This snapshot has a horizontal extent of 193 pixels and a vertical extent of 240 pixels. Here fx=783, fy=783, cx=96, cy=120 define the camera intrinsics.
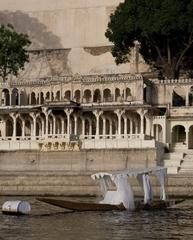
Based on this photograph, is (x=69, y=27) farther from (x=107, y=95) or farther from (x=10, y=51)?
(x=107, y=95)

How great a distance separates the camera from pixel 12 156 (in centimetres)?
4981

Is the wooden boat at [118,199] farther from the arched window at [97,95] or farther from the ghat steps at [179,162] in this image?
the arched window at [97,95]

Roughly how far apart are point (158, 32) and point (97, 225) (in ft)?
100

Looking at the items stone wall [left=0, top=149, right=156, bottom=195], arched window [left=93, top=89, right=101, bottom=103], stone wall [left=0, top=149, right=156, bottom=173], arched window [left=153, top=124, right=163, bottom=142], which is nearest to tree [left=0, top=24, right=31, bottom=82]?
arched window [left=93, top=89, right=101, bottom=103]

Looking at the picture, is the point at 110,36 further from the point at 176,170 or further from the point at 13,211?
the point at 13,211

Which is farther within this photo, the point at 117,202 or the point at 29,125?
the point at 29,125

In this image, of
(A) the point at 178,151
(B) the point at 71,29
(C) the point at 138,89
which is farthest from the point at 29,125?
(B) the point at 71,29

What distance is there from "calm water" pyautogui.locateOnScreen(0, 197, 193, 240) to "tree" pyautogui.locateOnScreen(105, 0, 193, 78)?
24974 millimetres

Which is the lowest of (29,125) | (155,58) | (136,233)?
(136,233)

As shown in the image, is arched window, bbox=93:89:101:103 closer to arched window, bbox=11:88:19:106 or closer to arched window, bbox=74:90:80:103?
arched window, bbox=74:90:80:103

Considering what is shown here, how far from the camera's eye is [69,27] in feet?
241

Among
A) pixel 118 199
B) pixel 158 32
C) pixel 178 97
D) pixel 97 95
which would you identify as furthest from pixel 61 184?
pixel 178 97

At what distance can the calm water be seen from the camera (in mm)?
23594

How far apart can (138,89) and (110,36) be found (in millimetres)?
6490
